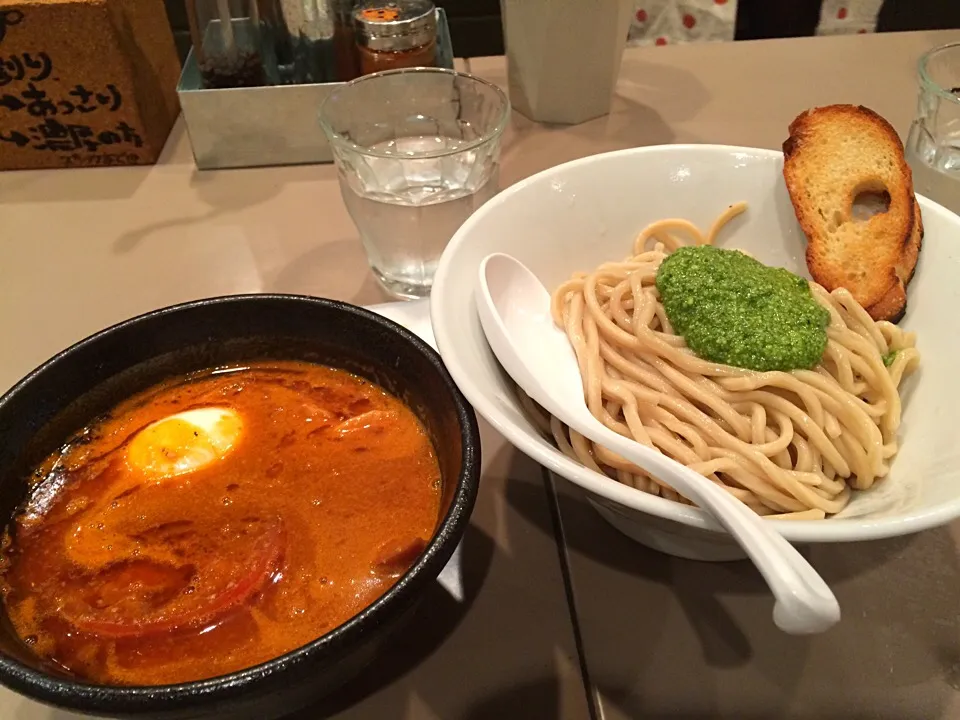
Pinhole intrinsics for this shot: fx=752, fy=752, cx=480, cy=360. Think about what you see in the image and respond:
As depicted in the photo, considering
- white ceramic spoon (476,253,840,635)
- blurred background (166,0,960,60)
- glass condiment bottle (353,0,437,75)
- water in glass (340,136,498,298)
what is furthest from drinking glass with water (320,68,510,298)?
blurred background (166,0,960,60)

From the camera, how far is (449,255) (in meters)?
0.84

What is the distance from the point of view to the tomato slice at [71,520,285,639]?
2.12 feet

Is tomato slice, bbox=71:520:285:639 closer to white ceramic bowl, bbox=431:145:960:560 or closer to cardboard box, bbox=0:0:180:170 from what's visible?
white ceramic bowl, bbox=431:145:960:560

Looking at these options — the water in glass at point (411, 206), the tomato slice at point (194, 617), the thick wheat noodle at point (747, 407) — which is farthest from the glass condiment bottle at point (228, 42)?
the tomato slice at point (194, 617)

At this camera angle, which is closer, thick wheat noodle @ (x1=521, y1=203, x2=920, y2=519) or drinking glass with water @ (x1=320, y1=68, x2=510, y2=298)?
thick wheat noodle @ (x1=521, y1=203, x2=920, y2=519)

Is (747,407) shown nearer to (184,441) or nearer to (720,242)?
(720,242)

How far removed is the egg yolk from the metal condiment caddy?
0.82 metres

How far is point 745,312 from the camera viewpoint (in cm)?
79

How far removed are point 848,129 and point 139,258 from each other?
1.15 meters

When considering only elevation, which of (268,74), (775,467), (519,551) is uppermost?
(268,74)

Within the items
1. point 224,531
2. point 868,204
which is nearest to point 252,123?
point 224,531

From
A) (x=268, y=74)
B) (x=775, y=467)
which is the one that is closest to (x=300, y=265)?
(x=268, y=74)

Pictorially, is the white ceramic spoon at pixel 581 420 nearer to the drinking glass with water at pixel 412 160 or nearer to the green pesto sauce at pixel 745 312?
the green pesto sauce at pixel 745 312

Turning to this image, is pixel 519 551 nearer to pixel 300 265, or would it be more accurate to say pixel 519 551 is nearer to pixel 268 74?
pixel 300 265
